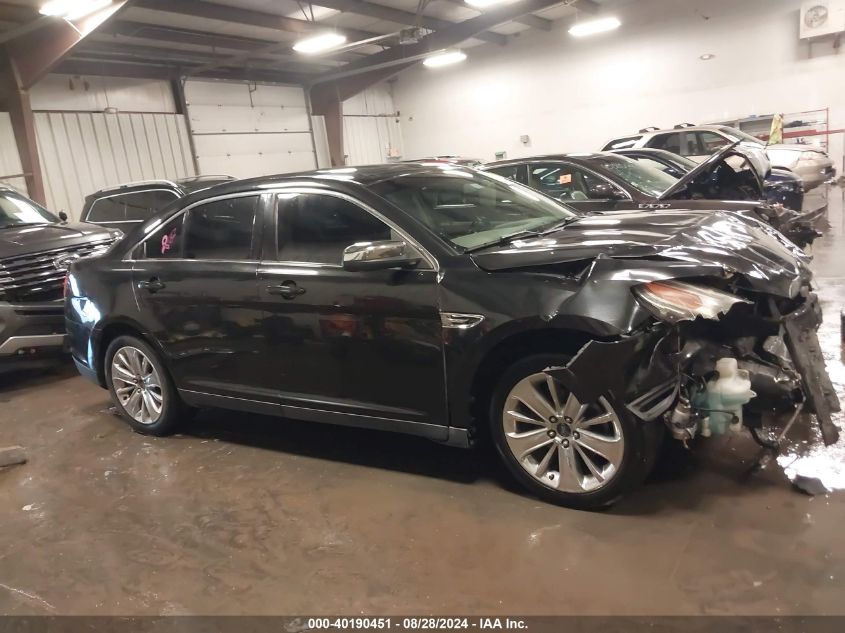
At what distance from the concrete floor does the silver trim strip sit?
177cm

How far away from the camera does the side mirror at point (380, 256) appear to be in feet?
9.63

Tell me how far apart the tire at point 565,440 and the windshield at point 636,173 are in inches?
164

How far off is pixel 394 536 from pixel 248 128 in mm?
15754

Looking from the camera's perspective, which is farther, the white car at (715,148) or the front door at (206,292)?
the white car at (715,148)

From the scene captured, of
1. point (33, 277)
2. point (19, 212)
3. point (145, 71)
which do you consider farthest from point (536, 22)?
point (33, 277)

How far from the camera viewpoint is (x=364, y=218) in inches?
127

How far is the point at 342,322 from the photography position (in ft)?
10.6

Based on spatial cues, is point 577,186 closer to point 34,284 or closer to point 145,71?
point 34,284

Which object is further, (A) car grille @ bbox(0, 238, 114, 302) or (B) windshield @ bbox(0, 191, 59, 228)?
(B) windshield @ bbox(0, 191, 59, 228)

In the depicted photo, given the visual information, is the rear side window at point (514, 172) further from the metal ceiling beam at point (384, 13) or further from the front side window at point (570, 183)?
the metal ceiling beam at point (384, 13)

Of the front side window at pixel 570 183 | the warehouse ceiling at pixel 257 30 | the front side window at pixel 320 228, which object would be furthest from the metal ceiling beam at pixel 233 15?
the front side window at pixel 320 228

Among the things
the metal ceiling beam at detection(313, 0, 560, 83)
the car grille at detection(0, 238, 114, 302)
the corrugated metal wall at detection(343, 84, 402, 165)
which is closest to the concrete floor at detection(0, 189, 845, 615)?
the car grille at detection(0, 238, 114, 302)

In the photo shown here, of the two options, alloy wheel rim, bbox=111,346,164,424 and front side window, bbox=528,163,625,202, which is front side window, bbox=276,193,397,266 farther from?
front side window, bbox=528,163,625,202

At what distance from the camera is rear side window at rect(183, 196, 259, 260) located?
363 cm
